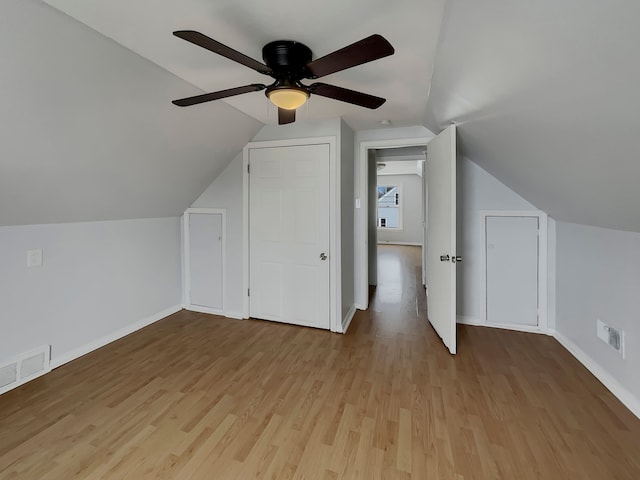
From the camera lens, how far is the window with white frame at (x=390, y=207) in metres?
10.2

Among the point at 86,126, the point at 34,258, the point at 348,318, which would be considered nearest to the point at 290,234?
the point at 348,318

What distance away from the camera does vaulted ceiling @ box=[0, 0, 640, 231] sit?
111 centimetres

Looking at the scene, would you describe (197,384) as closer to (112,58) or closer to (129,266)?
(129,266)

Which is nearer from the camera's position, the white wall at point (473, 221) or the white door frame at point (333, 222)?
the white door frame at point (333, 222)

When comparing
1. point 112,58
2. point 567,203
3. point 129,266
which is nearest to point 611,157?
point 567,203

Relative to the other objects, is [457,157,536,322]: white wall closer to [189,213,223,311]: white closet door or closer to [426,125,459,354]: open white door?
[426,125,459,354]: open white door

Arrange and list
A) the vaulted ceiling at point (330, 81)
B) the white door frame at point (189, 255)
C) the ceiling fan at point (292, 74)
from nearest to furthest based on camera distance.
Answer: the vaulted ceiling at point (330, 81), the ceiling fan at point (292, 74), the white door frame at point (189, 255)

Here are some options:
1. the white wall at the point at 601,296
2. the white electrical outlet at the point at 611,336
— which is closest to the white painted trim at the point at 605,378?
the white wall at the point at 601,296

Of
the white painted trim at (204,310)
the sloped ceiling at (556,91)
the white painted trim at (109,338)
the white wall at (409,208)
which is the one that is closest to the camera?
the sloped ceiling at (556,91)

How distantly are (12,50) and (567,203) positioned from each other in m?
3.55

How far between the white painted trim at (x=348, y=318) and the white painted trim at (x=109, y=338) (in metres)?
2.19

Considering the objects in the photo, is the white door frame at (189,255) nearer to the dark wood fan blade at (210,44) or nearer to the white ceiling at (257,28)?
the white ceiling at (257,28)

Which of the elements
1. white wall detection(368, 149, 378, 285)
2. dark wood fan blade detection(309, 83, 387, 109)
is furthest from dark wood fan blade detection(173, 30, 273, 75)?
white wall detection(368, 149, 378, 285)

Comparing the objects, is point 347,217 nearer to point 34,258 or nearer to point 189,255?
point 189,255
